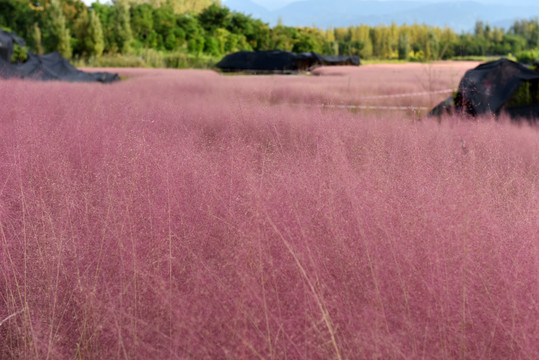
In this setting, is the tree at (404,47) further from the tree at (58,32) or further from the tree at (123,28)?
the tree at (58,32)

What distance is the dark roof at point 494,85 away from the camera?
597 centimetres

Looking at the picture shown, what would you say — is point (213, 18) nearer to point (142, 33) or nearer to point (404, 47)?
point (142, 33)

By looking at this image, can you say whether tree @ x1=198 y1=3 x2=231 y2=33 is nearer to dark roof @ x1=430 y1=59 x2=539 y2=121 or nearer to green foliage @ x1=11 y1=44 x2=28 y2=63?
green foliage @ x1=11 y1=44 x2=28 y2=63

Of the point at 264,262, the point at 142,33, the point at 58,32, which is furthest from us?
the point at 142,33

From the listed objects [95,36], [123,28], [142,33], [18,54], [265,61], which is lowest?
[18,54]

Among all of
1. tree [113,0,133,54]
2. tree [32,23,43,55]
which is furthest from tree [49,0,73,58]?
tree [113,0,133,54]

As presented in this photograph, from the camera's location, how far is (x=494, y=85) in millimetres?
6051

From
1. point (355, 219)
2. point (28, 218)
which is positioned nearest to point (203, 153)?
point (28, 218)

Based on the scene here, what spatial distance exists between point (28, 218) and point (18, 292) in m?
0.50

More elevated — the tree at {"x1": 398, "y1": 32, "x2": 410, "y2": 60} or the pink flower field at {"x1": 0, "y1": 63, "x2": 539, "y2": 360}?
the tree at {"x1": 398, "y1": 32, "x2": 410, "y2": 60}

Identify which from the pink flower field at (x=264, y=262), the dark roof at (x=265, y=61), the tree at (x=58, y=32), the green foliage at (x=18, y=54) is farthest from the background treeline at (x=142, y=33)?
the pink flower field at (x=264, y=262)

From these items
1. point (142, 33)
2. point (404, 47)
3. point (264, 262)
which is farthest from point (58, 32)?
point (404, 47)

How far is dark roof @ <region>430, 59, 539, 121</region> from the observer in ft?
19.6

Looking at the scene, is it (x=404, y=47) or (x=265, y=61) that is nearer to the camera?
(x=265, y=61)
